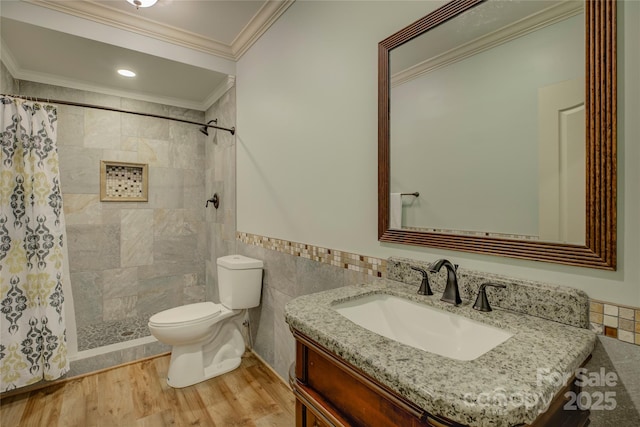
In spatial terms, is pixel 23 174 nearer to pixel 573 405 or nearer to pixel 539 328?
pixel 539 328

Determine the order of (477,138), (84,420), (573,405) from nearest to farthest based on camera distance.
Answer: (573,405) < (477,138) < (84,420)

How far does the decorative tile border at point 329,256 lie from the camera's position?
4.55 ft

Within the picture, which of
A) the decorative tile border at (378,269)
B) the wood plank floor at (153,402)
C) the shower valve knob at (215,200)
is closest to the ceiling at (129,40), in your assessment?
the shower valve knob at (215,200)

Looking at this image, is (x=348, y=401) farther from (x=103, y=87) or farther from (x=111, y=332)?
(x=103, y=87)

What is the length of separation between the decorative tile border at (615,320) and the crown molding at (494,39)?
78 cm

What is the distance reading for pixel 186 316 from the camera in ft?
7.01

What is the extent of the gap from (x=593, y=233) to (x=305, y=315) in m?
0.80

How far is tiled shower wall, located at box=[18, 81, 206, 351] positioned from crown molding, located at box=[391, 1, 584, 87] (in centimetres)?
269

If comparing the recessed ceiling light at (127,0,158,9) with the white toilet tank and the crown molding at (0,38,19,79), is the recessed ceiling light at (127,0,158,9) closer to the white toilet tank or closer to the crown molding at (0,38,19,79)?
the crown molding at (0,38,19,79)

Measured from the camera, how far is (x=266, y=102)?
2.25 m

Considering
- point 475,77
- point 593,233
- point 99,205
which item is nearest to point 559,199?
point 593,233

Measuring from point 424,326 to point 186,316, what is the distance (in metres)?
1.74

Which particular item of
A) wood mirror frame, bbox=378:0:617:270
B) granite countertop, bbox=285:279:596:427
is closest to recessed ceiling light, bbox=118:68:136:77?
granite countertop, bbox=285:279:596:427

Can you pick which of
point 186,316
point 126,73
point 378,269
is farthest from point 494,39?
point 126,73
